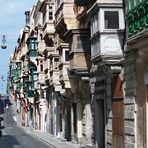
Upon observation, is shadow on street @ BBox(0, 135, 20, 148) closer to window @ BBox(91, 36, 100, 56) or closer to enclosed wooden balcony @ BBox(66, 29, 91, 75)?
enclosed wooden balcony @ BBox(66, 29, 91, 75)

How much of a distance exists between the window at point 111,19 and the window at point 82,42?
260 inches

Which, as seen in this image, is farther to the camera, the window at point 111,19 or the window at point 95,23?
the window at point 95,23

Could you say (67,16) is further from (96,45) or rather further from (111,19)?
(111,19)

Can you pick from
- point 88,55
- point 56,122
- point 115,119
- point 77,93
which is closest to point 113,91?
point 115,119

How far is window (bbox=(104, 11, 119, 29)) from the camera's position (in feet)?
74.5

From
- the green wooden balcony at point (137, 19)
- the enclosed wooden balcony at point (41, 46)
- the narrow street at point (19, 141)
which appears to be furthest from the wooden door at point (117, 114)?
the enclosed wooden balcony at point (41, 46)

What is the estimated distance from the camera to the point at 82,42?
29828mm

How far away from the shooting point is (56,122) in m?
45.7

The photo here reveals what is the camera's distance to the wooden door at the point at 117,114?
76.3 feet

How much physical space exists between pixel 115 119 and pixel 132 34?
5.87m

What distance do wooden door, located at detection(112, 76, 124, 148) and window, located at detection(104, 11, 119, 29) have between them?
7.28 ft

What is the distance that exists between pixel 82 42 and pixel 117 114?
693 cm

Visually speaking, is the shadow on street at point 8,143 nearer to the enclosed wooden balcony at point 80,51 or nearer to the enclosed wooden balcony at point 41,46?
the enclosed wooden balcony at point 80,51

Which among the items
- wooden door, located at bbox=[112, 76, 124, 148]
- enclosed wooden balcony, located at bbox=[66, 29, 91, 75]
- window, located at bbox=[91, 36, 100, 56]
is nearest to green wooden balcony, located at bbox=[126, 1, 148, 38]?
window, located at bbox=[91, 36, 100, 56]
